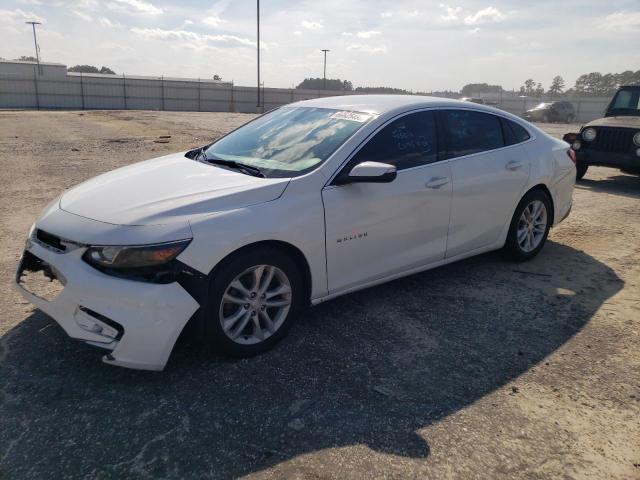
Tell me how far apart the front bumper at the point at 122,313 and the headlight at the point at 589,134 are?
9535 mm

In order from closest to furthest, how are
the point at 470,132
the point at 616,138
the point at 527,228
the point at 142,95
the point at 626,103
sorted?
the point at 470,132, the point at 527,228, the point at 616,138, the point at 626,103, the point at 142,95

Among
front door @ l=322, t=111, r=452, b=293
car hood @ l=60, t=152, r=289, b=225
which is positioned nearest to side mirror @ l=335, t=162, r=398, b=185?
front door @ l=322, t=111, r=452, b=293

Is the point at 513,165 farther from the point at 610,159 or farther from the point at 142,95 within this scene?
the point at 142,95

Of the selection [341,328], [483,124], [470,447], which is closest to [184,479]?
[470,447]

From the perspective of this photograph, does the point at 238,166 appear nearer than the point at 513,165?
Yes

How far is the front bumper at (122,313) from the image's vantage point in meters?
2.73

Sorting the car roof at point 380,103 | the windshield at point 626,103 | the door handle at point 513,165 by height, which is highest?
the windshield at point 626,103

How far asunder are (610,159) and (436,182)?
7288 mm

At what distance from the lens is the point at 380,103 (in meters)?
4.19

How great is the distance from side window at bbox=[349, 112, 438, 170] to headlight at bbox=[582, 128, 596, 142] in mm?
7181

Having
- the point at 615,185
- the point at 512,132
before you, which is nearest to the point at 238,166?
the point at 512,132

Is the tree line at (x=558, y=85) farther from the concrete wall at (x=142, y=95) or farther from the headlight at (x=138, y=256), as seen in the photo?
the headlight at (x=138, y=256)

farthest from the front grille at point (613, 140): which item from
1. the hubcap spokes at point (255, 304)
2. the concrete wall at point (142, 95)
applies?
the concrete wall at point (142, 95)

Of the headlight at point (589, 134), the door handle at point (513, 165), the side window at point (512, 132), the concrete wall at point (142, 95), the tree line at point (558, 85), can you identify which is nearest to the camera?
the door handle at point (513, 165)
